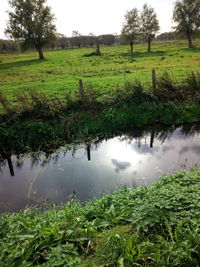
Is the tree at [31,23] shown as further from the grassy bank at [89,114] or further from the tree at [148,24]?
the grassy bank at [89,114]

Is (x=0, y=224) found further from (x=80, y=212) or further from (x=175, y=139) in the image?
(x=175, y=139)

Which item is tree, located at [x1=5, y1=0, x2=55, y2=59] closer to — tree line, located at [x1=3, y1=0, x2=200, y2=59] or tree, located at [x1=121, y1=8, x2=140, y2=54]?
tree line, located at [x1=3, y1=0, x2=200, y2=59]

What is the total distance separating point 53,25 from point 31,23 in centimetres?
420

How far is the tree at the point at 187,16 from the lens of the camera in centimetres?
4228

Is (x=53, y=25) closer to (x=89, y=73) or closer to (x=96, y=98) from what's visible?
(x=89, y=73)

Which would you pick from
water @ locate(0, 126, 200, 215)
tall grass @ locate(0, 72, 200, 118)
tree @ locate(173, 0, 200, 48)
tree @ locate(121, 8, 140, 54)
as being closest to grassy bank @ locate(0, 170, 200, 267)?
water @ locate(0, 126, 200, 215)

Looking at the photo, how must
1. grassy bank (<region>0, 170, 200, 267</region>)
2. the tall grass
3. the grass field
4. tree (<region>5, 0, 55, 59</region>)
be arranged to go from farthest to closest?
tree (<region>5, 0, 55, 59</region>) → the grass field → the tall grass → grassy bank (<region>0, 170, 200, 267</region>)

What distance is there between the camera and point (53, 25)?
38.2m

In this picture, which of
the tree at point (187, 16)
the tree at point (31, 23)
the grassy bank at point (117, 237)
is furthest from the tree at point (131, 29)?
the grassy bank at point (117, 237)

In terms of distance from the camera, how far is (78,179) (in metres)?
6.77

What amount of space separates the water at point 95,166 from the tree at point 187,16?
141 feet

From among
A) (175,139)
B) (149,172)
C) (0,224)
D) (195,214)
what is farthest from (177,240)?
(175,139)

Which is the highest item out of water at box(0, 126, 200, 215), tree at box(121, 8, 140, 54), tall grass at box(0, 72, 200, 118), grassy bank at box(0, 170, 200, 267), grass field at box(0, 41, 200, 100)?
tree at box(121, 8, 140, 54)

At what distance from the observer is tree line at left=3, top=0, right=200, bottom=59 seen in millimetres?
36625
